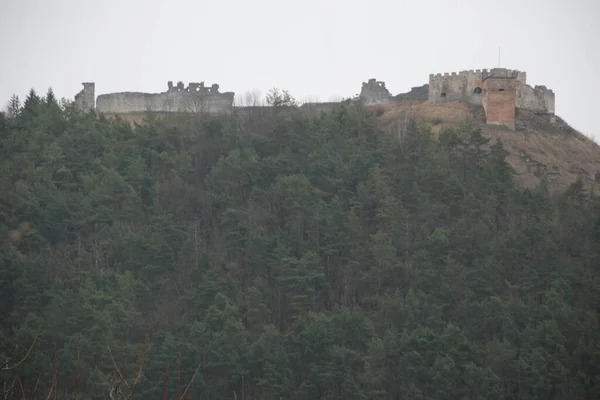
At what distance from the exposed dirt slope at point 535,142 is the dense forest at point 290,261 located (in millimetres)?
1323

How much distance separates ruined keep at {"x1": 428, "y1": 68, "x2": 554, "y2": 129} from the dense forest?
2616 mm

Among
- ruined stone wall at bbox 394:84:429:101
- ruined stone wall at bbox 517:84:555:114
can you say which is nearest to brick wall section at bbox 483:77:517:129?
ruined stone wall at bbox 517:84:555:114

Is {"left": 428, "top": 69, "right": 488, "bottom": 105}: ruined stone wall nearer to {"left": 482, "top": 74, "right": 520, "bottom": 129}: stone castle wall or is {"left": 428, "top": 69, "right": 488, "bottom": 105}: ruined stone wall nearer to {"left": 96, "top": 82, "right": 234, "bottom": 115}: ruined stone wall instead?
{"left": 482, "top": 74, "right": 520, "bottom": 129}: stone castle wall

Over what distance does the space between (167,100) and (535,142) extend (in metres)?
18.8

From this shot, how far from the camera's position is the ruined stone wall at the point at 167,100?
5231 cm

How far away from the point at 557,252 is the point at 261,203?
12724 millimetres

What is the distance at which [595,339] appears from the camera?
112 feet

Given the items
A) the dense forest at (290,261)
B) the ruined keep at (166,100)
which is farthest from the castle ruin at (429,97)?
the dense forest at (290,261)

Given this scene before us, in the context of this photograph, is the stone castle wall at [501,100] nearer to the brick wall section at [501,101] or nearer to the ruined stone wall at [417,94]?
the brick wall section at [501,101]

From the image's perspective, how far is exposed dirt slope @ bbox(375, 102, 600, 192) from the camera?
4512cm

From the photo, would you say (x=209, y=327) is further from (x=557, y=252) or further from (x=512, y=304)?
(x=557, y=252)

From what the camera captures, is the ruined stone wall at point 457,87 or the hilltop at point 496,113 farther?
the ruined stone wall at point 457,87

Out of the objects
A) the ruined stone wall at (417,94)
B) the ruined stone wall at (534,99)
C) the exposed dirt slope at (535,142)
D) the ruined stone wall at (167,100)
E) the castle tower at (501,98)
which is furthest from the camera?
the ruined stone wall at (167,100)

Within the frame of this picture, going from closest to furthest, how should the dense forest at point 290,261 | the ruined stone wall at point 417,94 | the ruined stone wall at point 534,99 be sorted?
the dense forest at point 290,261 → the ruined stone wall at point 534,99 → the ruined stone wall at point 417,94
